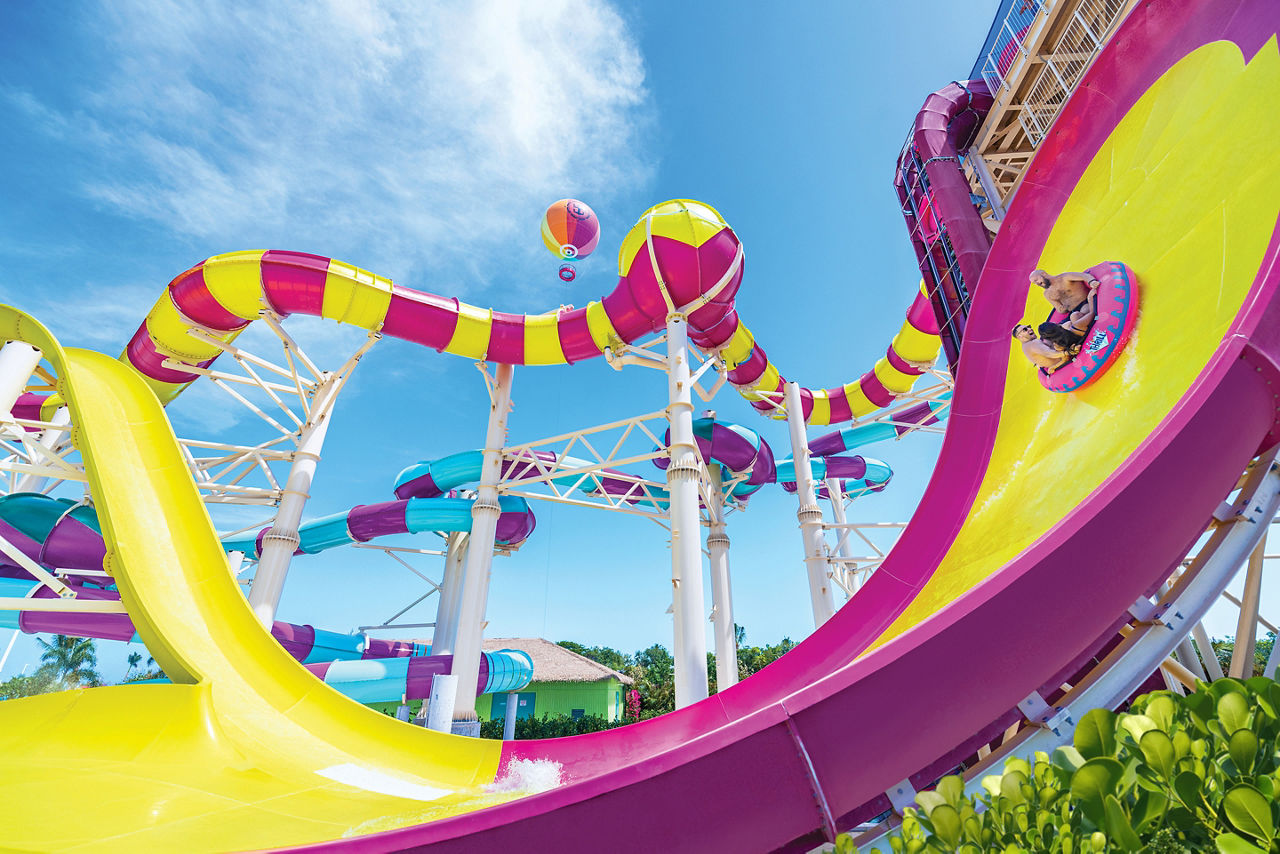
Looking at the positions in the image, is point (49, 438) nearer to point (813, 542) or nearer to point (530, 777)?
point (530, 777)

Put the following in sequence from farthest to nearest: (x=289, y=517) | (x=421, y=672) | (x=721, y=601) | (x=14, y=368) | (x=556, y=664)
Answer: (x=556, y=664) → (x=421, y=672) → (x=721, y=601) → (x=289, y=517) → (x=14, y=368)

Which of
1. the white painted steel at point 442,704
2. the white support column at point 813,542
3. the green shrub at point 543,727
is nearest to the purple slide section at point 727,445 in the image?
the white support column at point 813,542

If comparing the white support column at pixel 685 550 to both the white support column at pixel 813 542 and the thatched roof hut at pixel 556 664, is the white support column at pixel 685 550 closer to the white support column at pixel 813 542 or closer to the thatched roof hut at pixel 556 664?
the white support column at pixel 813 542

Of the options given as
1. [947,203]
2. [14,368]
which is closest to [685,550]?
[947,203]

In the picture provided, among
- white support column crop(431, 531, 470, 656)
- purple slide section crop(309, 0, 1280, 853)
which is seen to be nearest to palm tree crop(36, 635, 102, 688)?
white support column crop(431, 531, 470, 656)

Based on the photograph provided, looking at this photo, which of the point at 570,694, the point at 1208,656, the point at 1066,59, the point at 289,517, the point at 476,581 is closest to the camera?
the point at 1208,656

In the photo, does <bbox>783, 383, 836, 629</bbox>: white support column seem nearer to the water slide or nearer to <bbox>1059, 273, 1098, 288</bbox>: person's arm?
the water slide

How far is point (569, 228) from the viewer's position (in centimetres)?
922

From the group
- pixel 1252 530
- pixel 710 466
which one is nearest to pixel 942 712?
pixel 1252 530

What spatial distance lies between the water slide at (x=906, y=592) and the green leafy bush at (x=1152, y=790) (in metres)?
0.50

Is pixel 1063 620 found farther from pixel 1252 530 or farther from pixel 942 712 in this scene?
pixel 1252 530

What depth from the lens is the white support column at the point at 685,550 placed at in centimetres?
625

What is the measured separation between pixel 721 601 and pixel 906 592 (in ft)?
22.7

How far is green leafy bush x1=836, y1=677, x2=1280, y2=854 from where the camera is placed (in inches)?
30.7
